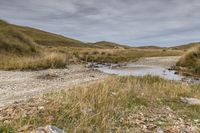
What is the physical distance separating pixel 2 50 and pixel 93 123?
20.8 meters

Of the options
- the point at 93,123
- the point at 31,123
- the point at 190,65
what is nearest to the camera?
the point at 31,123

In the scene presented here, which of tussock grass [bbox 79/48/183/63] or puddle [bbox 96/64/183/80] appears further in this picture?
tussock grass [bbox 79/48/183/63]

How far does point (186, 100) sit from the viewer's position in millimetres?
10555

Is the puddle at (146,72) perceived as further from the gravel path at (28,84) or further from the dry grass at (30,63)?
the gravel path at (28,84)

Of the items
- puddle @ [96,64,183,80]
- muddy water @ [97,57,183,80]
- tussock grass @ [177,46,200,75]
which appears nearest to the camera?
puddle @ [96,64,183,80]

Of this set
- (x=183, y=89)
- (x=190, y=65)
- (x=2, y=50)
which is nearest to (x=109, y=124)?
(x=183, y=89)

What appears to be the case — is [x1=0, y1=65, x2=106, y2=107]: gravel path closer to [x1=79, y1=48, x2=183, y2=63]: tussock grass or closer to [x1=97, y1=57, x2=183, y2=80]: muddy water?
[x1=97, y1=57, x2=183, y2=80]: muddy water

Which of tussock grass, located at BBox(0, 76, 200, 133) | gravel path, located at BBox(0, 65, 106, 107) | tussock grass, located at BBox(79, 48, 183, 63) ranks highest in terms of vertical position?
tussock grass, located at BBox(0, 76, 200, 133)

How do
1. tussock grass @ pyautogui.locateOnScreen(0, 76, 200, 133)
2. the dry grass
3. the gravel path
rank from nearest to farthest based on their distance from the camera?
1. tussock grass @ pyautogui.locateOnScreen(0, 76, 200, 133)
2. the gravel path
3. the dry grass

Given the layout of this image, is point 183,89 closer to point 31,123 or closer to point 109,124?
point 109,124

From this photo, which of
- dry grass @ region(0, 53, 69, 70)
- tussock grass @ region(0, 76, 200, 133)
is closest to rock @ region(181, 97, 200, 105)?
tussock grass @ region(0, 76, 200, 133)

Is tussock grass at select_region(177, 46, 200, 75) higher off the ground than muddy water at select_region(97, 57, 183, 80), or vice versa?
tussock grass at select_region(177, 46, 200, 75)

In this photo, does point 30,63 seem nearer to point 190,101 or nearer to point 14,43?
point 14,43

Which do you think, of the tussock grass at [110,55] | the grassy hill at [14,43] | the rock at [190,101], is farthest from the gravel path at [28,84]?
the tussock grass at [110,55]
